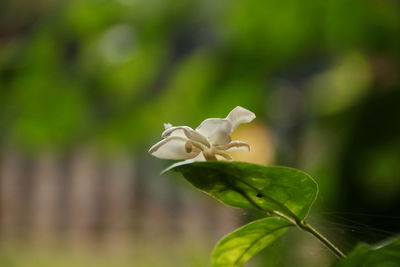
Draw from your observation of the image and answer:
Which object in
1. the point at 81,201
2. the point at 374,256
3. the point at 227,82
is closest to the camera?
the point at 374,256

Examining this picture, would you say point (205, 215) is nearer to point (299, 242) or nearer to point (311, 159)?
point (311, 159)

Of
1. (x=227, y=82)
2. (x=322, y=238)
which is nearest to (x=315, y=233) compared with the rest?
(x=322, y=238)

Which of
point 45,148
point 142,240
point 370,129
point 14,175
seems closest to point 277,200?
point 370,129

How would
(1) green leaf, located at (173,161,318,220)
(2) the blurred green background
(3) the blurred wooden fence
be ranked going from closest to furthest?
(1) green leaf, located at (173,161,318,220), (2) the blurred green background, (3) the blurred wooden fence

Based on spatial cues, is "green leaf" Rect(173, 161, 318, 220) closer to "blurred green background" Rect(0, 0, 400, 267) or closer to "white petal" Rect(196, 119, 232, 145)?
"white petal" Rect(196, 119, 232, 145)

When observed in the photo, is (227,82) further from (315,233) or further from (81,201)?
(81,201)

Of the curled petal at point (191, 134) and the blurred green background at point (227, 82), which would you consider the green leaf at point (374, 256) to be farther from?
the blurred green background at point (227, 82)

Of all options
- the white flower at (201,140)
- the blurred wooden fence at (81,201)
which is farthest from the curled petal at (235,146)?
the blurred wooden fence at (81,201)

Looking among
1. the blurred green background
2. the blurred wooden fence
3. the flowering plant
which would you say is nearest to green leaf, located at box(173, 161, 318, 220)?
the flowering plant

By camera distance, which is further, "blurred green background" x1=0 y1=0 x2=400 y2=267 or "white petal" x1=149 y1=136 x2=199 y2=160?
"blurred green background" x1=0 y1=0 x2=400 y2=267
